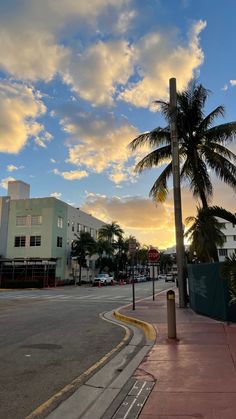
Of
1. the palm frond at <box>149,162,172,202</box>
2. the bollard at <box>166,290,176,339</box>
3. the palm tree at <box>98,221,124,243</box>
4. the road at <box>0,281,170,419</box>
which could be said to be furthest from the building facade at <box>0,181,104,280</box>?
the bollard at <box>166,290,176,339</box>

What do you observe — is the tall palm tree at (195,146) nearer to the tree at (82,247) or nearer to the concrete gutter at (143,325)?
the concrete gutter at (143,325)

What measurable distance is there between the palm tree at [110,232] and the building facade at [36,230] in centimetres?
1910

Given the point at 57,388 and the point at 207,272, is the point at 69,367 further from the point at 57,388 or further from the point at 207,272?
the point at 207,272

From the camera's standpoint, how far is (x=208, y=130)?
21734 millimetres

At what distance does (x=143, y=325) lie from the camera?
13.9 metres

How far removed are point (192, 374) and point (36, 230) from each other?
Answer: 56.1 m

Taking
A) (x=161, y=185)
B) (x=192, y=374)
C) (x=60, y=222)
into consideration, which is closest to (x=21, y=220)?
(x=60, y=222)

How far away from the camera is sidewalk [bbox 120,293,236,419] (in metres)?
5.41

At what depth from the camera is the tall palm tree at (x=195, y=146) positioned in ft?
69.0

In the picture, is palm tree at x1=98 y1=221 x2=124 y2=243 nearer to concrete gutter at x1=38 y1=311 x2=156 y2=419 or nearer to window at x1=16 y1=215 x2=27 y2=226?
window at x1=16 y1=215 x2=27 y2=226

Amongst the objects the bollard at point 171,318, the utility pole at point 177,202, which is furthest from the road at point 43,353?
the utility pole at point 177,202

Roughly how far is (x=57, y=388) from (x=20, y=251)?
57.1 metres

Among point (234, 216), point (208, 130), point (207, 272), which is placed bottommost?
point (207, 272)

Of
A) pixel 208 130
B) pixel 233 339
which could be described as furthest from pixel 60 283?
pixel 233 339
